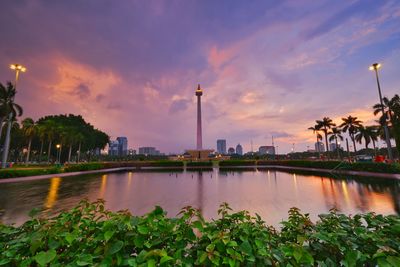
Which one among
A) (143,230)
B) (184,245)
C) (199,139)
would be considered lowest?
(184,245)

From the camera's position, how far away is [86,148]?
198 feet

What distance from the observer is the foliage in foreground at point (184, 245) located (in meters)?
1.55

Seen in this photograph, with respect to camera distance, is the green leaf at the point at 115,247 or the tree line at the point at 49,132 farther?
the tree line at the point at 49,132

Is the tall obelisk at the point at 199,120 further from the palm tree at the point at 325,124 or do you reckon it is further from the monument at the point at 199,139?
the palm tree at the point at 325,124

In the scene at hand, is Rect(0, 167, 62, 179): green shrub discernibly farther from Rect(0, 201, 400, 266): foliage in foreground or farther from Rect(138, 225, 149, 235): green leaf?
Rect(138, 225, 149, 235): green leaf

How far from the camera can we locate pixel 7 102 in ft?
93.7

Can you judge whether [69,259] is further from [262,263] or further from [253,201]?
[253,201]

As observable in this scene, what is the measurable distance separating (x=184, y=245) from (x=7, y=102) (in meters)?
39.1

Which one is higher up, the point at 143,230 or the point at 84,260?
the point at 143,230

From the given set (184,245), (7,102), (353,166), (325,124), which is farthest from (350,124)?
(7,102)

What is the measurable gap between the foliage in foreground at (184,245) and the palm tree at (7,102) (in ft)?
121

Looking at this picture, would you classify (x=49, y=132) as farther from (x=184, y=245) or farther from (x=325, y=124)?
(x=325, y=124)

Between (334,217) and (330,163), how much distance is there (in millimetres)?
31475

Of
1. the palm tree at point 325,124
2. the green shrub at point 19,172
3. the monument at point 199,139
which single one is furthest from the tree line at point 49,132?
the palm tree at point 325,124
